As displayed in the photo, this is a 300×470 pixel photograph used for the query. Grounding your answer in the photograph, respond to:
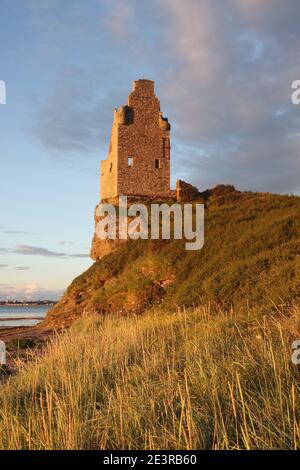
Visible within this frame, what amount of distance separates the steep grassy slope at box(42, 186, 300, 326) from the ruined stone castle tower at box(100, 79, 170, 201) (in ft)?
24.9

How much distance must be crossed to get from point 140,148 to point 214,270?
2204 cm

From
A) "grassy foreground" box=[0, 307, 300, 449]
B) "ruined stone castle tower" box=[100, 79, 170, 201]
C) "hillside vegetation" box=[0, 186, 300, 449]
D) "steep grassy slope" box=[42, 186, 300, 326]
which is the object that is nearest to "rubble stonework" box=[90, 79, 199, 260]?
→ "ruined stone castle tower" box=[100, 79, 170, 201]

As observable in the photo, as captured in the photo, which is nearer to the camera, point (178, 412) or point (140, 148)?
point (178, 412)

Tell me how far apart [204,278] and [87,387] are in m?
10.2

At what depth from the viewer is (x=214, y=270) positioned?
16109 millimetres

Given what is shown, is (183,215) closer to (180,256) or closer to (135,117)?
(180,256)

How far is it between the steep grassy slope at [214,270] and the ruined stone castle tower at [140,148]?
7590 mm

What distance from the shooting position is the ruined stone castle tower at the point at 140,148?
35.7m

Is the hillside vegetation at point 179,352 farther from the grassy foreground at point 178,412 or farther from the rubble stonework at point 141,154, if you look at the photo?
the rubble stonework at point 141,154

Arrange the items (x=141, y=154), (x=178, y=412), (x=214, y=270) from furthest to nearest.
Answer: (x=141, y=154), (x=214, y=270), (x=178, y=412)

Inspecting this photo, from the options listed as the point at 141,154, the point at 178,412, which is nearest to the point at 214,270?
the point at 178,412

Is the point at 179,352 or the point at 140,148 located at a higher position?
the point at 140,148

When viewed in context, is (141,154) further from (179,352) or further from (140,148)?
(179,352)

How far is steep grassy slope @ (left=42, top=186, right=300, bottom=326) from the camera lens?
39.8 ft
